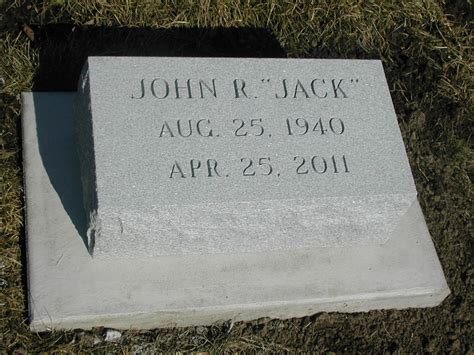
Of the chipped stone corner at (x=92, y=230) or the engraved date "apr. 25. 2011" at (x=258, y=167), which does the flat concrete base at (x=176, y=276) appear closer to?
the chipped stone corner at (x=92, y=230)

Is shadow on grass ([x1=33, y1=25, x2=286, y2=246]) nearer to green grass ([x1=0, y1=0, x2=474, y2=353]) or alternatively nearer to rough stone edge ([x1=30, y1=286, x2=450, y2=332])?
green grass ([x1=0, y1=0, x2=474, y2=353])

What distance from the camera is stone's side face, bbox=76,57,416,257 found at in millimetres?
3596

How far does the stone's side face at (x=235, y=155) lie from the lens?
11.8ft

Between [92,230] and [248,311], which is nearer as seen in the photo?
[92,230]

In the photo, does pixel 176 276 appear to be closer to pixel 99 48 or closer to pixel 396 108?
pixel 99 48

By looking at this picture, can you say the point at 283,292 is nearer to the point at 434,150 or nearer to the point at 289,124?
the point at 289,124

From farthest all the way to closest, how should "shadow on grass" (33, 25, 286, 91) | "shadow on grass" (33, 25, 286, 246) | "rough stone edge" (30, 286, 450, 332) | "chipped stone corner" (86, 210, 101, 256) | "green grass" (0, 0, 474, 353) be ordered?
"shadow on grass" (33, 25, 286, 91), "shadow on grass" (33, 25, 286, 246), "green grass" (0, 0, 474, 353), "rough stone edge" (30, 286, 450, 332), "chipped stone corner" (86, 210, 101, 256)

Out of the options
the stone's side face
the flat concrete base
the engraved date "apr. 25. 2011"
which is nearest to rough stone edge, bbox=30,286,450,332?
the flat concrete base

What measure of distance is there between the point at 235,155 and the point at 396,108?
1.84 meters

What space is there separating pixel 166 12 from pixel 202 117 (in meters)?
1.54

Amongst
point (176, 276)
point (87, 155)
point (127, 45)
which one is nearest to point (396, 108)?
point (127, 45)

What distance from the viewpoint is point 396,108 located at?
5.18 metres

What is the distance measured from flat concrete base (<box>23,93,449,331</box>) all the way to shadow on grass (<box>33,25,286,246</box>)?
0.02 m

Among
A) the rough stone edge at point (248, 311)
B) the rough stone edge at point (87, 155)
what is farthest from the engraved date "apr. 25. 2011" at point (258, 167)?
the rough stone edge at point (248, 311)
